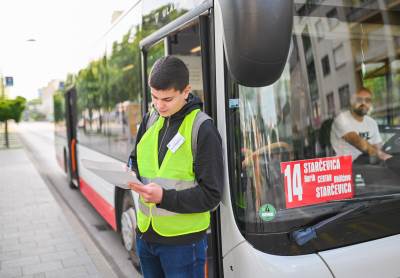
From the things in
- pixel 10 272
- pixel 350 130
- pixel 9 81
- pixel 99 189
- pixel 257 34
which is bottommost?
pixel 10 272

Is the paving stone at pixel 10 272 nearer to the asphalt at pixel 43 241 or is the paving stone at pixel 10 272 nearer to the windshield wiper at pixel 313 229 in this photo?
the asphalt at pixel 43 241

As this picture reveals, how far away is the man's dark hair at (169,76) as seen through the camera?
2135mm

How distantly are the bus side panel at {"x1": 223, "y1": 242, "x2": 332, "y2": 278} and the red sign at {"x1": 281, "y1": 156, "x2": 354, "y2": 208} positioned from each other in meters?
0.28

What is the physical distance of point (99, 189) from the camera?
19.5ft

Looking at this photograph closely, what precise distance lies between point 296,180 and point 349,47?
2.81 ft

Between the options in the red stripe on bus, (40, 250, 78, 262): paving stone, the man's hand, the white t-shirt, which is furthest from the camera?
the red stripe on bus

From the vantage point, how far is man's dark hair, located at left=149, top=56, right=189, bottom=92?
2135 mm

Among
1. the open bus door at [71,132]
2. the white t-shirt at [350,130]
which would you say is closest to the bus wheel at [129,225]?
the white t-shirt at [350,130]

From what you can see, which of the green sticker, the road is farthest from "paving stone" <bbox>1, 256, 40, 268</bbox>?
the green sticker

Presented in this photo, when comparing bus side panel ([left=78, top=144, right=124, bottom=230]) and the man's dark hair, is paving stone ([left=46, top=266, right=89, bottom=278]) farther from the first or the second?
the man's dark hair

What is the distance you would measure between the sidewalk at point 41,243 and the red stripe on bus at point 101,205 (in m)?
0.40

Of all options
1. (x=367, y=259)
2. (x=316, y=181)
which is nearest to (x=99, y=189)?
(x=316, y=181)

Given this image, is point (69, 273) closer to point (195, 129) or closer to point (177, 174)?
point (177, 174)

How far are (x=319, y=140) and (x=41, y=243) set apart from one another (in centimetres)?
431
